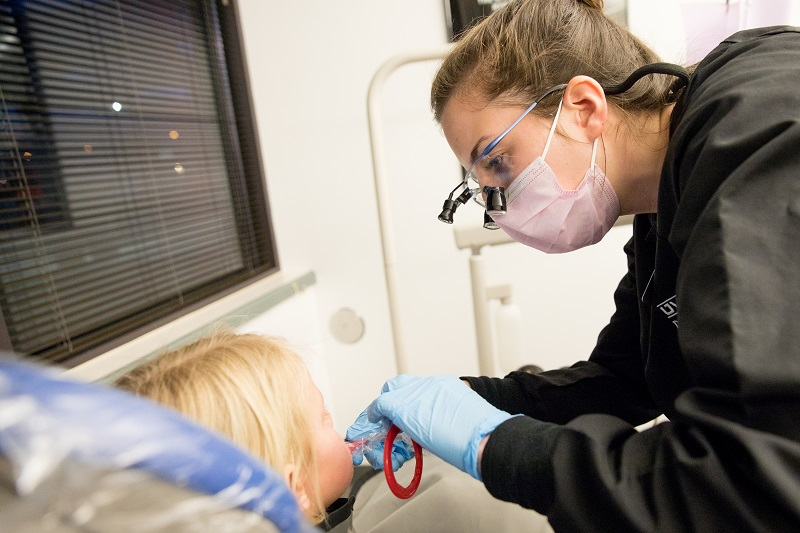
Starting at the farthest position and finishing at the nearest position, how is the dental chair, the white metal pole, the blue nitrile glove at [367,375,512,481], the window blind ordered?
the white metal pole < the window blind < the blue nitrile glove at [367,375,512,481] < the dental chair

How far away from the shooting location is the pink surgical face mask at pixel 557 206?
980 millimetres

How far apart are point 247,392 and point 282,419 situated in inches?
2.6

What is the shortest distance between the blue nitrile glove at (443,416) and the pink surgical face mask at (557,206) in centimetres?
34

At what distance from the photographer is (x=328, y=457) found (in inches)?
34.8

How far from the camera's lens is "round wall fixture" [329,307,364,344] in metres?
2.32

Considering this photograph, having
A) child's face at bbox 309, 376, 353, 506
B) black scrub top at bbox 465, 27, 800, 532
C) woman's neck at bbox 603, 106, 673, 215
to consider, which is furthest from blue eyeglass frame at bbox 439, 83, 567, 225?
child's face at bbox 309, 376, 353, 506

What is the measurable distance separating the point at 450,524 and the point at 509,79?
84 cm

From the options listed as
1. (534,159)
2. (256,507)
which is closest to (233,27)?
(534,159)

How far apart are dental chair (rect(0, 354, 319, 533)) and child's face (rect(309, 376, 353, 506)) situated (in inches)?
20.4

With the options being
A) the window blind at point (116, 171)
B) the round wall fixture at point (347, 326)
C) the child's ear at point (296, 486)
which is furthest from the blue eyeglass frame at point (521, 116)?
the round wall fixture at point (347, 326)

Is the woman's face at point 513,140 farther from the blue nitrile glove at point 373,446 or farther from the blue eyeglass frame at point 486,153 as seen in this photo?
the blue nitrile glove at point 373,446

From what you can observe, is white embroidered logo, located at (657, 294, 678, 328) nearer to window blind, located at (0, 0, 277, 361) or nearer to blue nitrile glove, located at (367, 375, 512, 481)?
blue nitrile glove, located at (367, 375, 512, 481)

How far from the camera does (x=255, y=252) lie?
231cm

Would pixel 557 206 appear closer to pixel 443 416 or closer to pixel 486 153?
pixel 486 153
